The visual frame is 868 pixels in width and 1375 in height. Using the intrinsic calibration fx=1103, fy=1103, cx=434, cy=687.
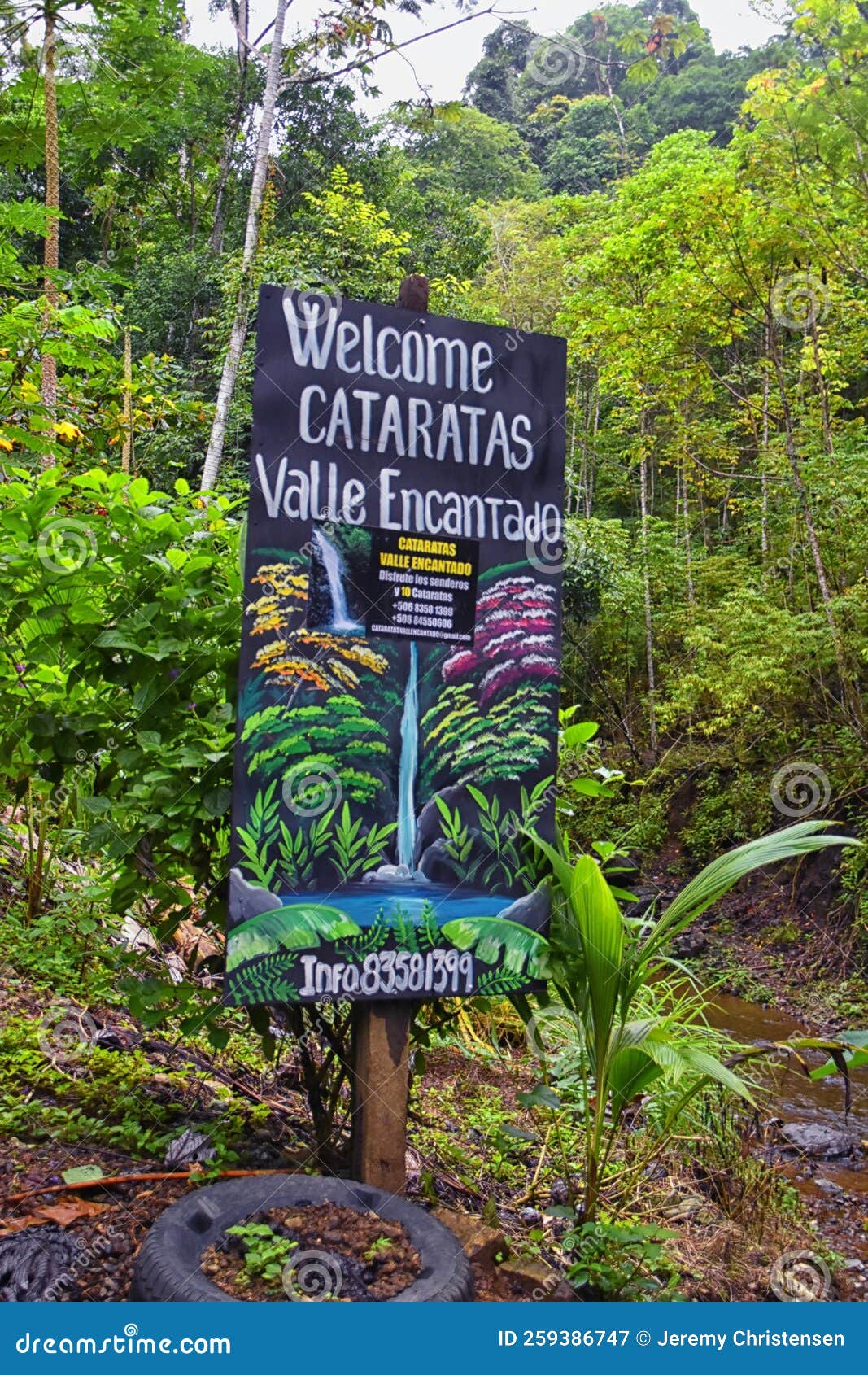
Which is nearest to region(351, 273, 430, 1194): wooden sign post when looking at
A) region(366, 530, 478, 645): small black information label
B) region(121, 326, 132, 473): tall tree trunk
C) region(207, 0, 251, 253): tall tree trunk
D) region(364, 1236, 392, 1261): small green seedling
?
region(364, 1236, 392, 1261): small green seedling

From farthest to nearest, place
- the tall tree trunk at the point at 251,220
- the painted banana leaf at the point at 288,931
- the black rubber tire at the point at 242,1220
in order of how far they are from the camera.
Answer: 1. the tall tree trunk at the point at 251,220
2. the painted banana leaf at the point at 288,931
3. the black rubber tire at the point at 242,1220

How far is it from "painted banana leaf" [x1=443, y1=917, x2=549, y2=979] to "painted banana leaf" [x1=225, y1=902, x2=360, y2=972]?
0.30 meters

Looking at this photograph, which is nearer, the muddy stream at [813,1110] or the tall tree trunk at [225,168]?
the muddy stream at [813,1110]

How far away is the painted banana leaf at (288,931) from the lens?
2.64 meters

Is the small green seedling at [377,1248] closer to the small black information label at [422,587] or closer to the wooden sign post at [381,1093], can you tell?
the wooden sign post at [381,1093]

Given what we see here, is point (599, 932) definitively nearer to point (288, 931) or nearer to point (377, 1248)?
point (288, 931)

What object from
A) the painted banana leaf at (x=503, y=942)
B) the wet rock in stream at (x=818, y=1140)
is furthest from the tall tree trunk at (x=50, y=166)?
the wet rock in stream at (x=818, y=1140)

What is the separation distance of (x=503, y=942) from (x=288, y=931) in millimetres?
605

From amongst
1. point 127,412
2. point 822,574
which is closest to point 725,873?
point 127,412

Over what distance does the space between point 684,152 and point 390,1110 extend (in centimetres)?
1164

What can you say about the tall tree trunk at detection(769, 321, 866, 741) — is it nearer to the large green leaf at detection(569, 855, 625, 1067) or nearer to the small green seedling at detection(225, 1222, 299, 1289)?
the large green leaf at detection(569, 855, 625, 1067)

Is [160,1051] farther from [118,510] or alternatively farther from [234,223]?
[234,223]

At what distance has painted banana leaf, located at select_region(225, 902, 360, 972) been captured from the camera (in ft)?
8.66

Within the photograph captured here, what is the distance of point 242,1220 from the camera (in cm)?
239
